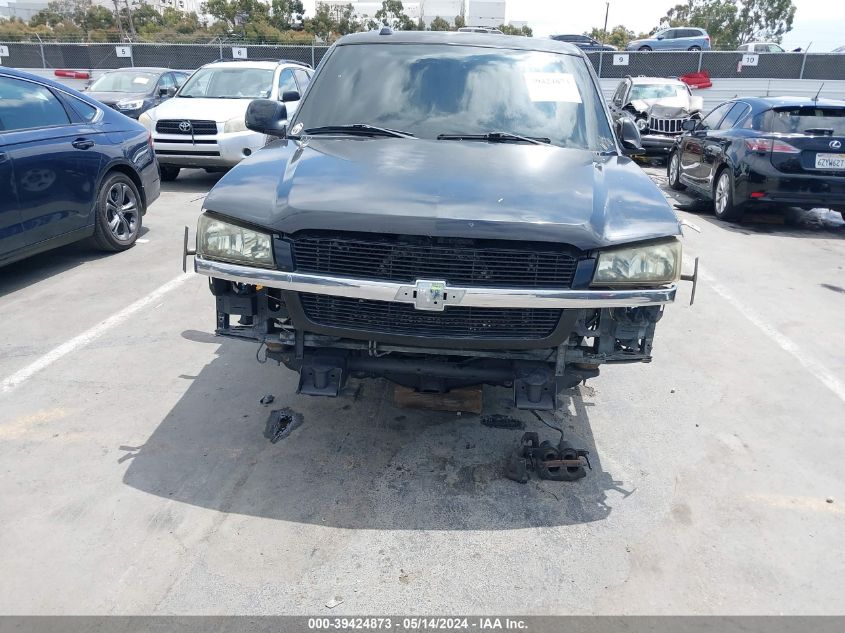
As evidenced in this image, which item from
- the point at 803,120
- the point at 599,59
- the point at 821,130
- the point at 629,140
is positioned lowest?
the point at 821,130

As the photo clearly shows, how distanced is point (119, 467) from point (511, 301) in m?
2.16

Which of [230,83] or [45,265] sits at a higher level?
[230,83]

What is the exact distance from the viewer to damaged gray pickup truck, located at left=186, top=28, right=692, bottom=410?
9.60 ft

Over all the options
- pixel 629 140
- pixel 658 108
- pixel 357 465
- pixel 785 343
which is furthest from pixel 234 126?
pixel 658 108

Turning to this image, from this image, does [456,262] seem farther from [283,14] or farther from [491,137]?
[283,14]

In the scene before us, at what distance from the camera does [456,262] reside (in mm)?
2947

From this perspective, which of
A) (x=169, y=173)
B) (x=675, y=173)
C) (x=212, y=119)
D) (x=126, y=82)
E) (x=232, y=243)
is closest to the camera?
(x=232, y=243)

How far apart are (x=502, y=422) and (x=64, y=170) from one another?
456 cm

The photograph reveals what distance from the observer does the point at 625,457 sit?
12.1 feet

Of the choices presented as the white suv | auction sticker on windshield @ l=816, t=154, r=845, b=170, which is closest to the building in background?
the white suv

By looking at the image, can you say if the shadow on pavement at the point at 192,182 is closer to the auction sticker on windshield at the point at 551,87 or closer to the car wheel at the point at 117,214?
the car wheel at the point at 117,214

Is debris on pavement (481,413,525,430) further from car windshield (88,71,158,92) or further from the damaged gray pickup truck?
car windshield (88,71,158,92)

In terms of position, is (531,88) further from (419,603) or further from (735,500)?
(419,603)
